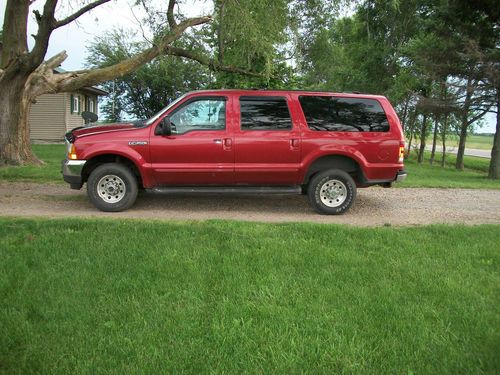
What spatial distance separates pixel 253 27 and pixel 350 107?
150 inches

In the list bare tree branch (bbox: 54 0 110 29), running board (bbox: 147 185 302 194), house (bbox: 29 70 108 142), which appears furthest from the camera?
house (bbox: 29 70 108 142)

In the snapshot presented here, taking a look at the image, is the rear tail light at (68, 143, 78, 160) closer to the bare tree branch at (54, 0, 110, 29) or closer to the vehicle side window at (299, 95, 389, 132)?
the vehicle side window at (299, 95, 389, 132)

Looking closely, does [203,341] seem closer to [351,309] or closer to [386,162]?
[351,309]

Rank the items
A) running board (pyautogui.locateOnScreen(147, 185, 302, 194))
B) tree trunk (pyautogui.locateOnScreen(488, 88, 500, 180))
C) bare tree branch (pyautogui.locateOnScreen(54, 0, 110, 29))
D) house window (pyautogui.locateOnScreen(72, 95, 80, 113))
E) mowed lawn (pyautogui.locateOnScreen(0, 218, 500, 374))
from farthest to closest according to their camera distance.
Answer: house window (pyautogui.locateOnScreen(72, 95, 80, 113))
tree trunk (pyautogui.locateOnScreen(488, 88, 500, 180))
bare tree branch (pyautogui.locateOnScreen(54, 0, 110, 29))
running board (pyautogui.locateOnScreen(147, 185, 302, 194))
mowed lawn (pyautogui.locateOnScreen(0, 218, 500, 374))

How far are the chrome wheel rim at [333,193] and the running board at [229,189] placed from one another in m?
0.38

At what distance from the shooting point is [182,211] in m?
7.50

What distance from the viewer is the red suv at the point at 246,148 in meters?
7.18

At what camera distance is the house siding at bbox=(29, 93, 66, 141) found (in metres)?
28.7

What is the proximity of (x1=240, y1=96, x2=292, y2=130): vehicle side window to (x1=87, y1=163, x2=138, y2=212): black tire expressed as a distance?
1.97m

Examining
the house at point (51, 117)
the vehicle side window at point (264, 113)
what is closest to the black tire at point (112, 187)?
the vehicle side window at point (264, 113)

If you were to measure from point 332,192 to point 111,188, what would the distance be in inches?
137

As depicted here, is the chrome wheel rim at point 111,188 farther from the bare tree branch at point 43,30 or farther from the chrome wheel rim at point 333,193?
the bare tree branch at point 43,30

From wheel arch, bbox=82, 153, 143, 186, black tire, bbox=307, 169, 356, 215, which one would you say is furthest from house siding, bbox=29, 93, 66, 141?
black tire, bbox=307, 169, 356, 215

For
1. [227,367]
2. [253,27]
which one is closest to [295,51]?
[253,27]
